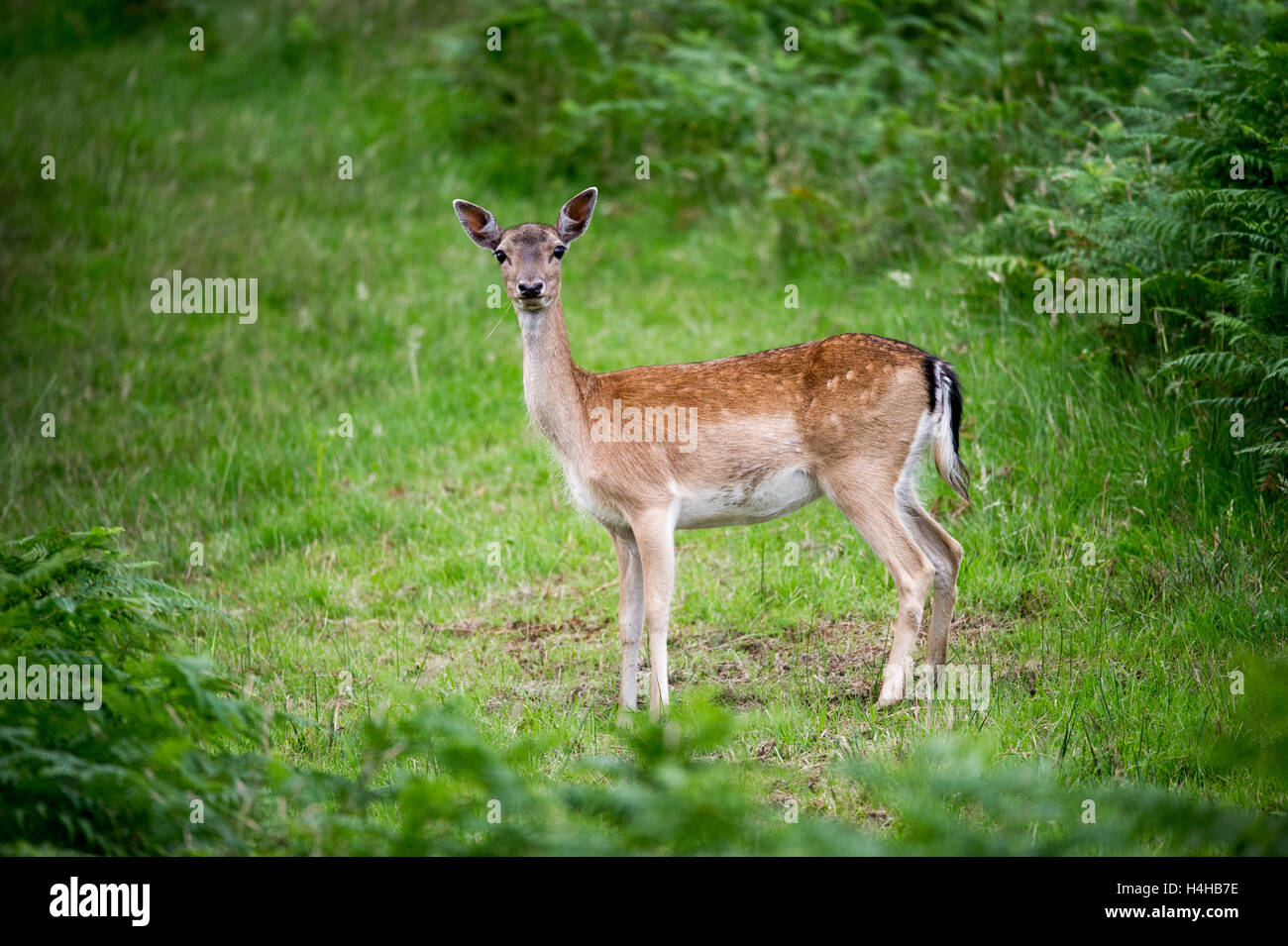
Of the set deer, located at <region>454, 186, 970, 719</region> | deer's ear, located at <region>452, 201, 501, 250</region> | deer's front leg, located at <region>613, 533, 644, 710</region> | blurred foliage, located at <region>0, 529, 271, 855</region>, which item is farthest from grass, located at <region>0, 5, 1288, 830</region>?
deer's ear, located at <region>452, 201, 501, 250</region>

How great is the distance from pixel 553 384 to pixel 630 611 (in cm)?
123

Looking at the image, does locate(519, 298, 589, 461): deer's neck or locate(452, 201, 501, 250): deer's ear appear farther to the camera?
locate(452, 201, 501, 250): deer's ear

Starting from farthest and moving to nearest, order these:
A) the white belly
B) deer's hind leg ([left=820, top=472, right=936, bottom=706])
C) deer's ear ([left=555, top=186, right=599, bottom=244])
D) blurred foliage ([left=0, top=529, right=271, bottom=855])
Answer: deer's ear ([left=555, top=186, right=599, bottom=244]), the white belly, deer's hind leg ([left=820, top=472, right=936, bottom=706]), blurred foliage ([left=0, top=529, right=271, bottom=855])

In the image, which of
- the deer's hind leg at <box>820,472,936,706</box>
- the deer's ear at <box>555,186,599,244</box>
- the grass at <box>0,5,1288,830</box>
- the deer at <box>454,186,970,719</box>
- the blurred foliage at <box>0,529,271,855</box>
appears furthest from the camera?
the deer's ear at <box>555,186,599,244</box>

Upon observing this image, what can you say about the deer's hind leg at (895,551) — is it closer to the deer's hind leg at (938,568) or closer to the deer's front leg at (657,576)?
the deer's hind leg at (938,568)

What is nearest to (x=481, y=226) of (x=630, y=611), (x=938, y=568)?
(x=630, y=611)

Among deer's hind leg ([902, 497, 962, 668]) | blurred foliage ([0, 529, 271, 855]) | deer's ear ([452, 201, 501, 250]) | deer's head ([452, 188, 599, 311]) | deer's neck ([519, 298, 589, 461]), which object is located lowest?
blurred foliage ([0, 529, 271, 855])

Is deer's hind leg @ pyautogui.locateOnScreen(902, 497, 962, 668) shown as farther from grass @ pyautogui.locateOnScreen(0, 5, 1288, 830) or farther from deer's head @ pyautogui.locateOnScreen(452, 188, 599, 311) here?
deer's head @ pyautogui.locateOnScreen(452, 188, 599, 311)

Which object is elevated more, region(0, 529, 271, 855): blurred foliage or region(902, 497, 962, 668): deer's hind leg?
region(902, 497, 962, 668): deer's hind leg

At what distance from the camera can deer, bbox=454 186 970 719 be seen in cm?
612

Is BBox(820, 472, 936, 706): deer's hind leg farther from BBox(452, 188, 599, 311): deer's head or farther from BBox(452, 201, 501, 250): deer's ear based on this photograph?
BBox(452, 201, 501, 250): deer's ear

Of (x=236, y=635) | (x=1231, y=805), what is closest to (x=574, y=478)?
(x=236, y=635)

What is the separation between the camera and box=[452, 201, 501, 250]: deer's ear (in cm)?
659
